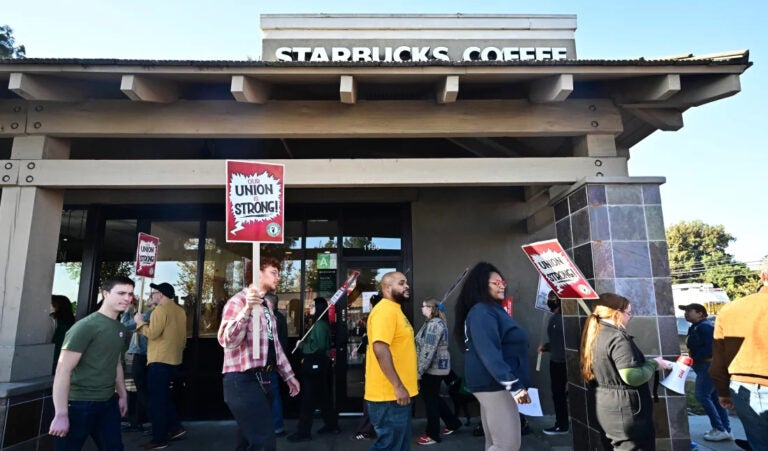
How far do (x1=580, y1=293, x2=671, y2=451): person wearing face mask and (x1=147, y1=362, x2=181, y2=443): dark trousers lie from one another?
4.73 metres

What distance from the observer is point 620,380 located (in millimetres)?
3117

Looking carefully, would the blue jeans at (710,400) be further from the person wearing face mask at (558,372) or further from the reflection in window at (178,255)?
the reflection in window at (178,255)

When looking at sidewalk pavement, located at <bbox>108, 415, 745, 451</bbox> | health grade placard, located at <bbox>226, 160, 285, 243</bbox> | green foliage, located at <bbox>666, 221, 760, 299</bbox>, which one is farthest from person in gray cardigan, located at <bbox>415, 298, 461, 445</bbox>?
green foliage, located at <bbox>666, 221, 760, 299</bbox>

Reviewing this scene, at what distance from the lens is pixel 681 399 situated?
4039 mm

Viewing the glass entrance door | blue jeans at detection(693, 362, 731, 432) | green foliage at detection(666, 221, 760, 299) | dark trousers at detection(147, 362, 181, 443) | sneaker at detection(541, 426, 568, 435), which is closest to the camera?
dark trousers at detection(147, 362, 181, 443)

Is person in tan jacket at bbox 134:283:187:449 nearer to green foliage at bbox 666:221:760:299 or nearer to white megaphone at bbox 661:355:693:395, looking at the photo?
white megaphone at bbox 661:355:693:395

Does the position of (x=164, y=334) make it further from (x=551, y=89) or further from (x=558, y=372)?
(x=551, y=89)

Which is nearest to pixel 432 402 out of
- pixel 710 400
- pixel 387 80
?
pixel 710 400

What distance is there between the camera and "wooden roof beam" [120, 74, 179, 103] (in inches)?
162

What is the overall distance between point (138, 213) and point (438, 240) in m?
4.97

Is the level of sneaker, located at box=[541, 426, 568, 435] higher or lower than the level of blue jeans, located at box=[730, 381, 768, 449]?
lower

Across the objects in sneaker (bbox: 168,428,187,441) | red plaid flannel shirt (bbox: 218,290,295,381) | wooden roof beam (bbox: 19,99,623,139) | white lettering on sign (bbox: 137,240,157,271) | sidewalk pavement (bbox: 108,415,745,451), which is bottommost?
sidewalk pavement (bbox: 108,415,745,451)

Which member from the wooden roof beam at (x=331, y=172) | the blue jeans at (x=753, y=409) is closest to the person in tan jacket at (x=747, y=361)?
the blue jeans at (x=753, y=409)

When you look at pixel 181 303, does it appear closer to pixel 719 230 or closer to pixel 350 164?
pixel 350 164
